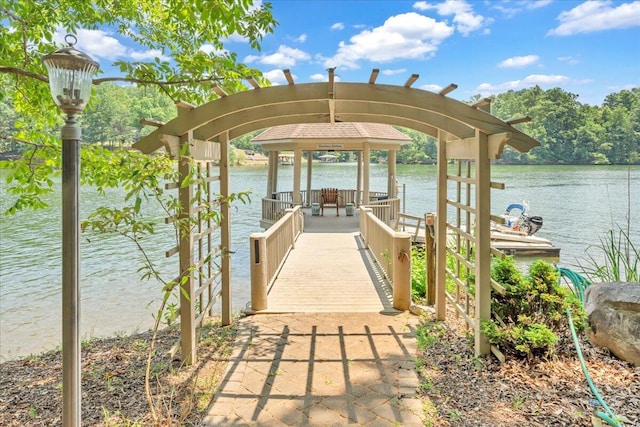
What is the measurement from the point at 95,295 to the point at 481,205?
27.1 ft

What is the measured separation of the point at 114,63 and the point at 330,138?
8.39 m

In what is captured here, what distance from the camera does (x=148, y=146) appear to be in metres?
3.47

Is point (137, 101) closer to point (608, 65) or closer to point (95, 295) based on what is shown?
point (95, 295)

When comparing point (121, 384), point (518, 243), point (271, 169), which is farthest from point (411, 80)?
point (271, 169)

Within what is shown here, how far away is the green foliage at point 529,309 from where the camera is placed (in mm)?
3473

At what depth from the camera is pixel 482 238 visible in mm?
3551

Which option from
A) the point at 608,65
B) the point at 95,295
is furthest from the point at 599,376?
the point at 608,65

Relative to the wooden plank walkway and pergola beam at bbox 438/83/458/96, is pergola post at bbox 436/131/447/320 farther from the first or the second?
pergola beam at bbox 438/83/458/96

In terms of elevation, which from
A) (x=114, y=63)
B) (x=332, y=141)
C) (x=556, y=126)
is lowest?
(x=114, y=63)

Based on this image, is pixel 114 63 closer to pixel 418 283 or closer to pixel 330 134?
pixel 418 283

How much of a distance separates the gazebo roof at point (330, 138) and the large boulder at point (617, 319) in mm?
9390

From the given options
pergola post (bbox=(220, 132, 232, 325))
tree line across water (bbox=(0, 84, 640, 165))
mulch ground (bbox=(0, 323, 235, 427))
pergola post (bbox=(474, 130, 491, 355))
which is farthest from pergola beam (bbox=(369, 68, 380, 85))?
tree line across water (bbox=(0, 84, 640, 165))

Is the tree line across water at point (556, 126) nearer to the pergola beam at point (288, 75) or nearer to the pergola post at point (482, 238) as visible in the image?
the pergola beam at point (288, 75)

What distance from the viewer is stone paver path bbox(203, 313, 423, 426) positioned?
285cm
